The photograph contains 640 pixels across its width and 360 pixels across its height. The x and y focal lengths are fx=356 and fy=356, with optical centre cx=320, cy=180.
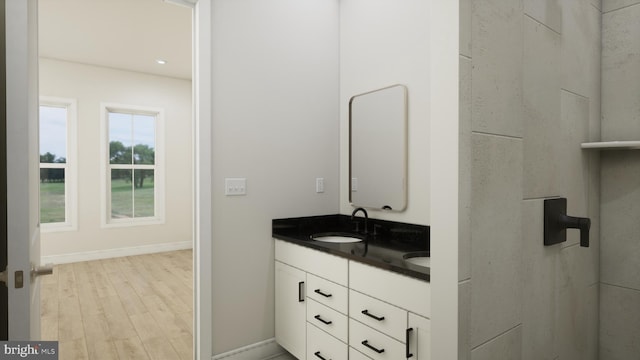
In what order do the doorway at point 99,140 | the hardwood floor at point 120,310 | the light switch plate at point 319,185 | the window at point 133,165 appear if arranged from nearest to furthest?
the hardwood floor at point 120,310 → the light switch plate at point 319,185 → the doorway at point 99,140 → the window at point 133,165

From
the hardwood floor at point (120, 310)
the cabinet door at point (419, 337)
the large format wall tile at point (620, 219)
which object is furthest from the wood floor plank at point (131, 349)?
the large format wall tile at point (620, 219)

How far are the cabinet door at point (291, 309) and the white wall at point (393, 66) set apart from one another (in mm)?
722

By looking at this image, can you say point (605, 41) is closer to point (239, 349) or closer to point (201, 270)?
point (201, 270)

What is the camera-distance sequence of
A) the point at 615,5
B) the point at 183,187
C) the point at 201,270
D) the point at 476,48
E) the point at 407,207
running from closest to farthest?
1. the point at 476,48
2. the point at 615,5
3. the point at 201,270
4. the point at 407,207
5. the point at 183,187

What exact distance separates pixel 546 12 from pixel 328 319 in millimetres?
1742

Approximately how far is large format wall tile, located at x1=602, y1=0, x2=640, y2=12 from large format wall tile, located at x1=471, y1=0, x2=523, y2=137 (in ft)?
2.03

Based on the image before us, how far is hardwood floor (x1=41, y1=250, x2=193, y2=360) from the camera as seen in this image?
260cm

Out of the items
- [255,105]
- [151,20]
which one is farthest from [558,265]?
[151,20]

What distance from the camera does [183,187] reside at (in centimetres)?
593

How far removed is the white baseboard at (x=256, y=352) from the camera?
230 cm

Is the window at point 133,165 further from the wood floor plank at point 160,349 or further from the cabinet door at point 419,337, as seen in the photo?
the cabinet door at point 419,337

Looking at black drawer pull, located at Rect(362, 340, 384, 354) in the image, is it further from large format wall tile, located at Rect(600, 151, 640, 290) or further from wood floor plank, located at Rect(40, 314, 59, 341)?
wood floor plank, located at Rect(40, 314, 59, 341)

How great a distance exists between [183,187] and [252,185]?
3958mm

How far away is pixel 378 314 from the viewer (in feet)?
5.65
